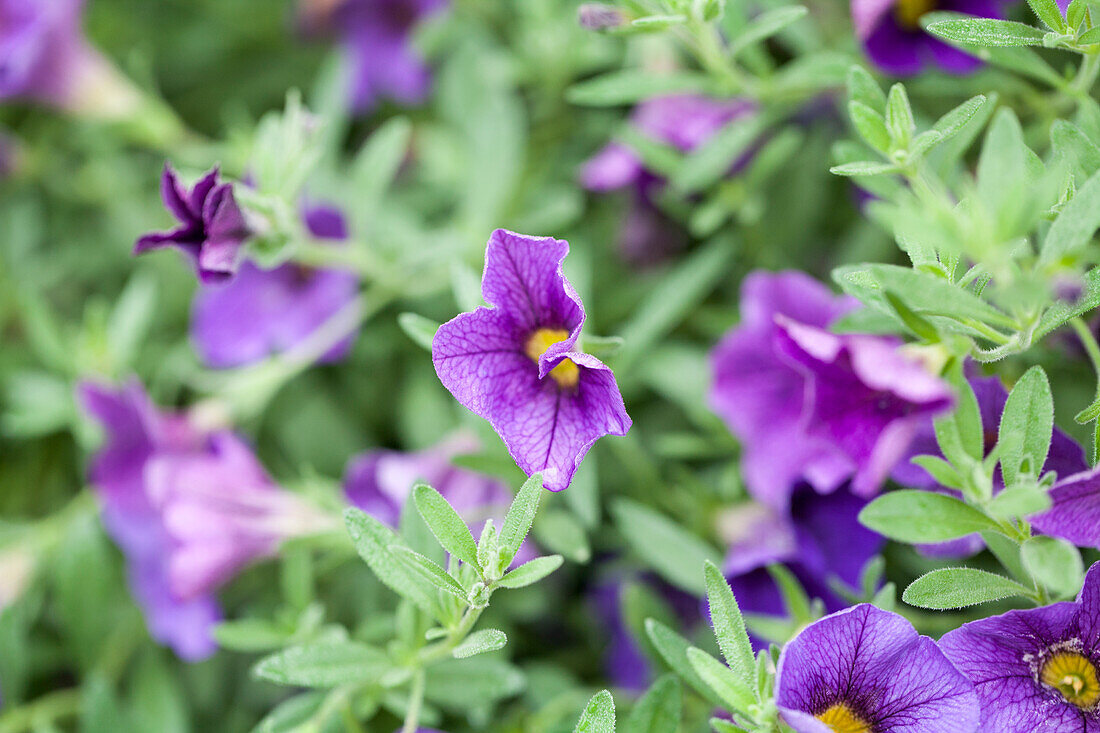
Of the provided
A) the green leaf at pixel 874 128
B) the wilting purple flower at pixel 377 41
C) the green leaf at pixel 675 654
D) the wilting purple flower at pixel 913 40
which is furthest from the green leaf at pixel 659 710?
the wilting purple flower at pixel 377 41

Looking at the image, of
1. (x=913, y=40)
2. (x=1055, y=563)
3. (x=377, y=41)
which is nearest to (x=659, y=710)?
(x=1055, y=563)

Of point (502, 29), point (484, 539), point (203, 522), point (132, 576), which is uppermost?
point (502, 29)

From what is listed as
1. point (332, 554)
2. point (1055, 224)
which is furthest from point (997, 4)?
point (332, 554)

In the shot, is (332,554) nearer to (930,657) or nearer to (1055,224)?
(930,657)

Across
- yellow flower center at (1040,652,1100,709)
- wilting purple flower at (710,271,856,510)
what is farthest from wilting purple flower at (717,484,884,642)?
yellow flower center at (1040,652,1100,709)

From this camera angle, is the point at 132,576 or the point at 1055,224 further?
the point at 132,576

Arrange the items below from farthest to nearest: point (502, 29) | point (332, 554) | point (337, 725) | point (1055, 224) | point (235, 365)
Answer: point (502, 29), point (235, 365), point (332, 554), point (337, 725), point (1055, 224)
